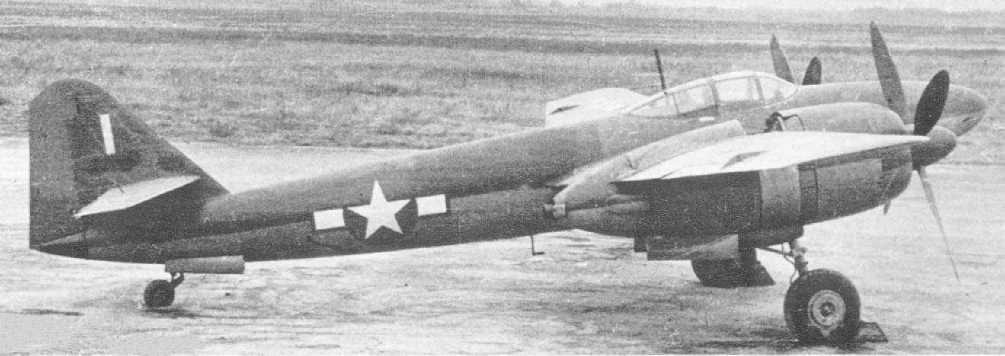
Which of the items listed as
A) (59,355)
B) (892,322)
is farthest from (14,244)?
(892,322)

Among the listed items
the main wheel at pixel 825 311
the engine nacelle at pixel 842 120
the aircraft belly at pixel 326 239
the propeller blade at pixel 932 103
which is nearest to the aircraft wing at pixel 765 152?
the engine nacelle at pixel 842 120

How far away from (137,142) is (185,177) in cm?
52

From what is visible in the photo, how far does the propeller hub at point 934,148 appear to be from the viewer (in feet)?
31.3

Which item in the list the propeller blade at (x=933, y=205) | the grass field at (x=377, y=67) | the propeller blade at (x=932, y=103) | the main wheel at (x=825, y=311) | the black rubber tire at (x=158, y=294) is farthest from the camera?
the grass field at (x=377, y=67)

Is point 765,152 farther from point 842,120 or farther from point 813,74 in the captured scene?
point 813,74

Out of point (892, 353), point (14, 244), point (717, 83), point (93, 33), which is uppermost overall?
point (93, 33)

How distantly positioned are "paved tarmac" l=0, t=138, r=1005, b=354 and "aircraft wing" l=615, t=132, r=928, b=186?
1.43m

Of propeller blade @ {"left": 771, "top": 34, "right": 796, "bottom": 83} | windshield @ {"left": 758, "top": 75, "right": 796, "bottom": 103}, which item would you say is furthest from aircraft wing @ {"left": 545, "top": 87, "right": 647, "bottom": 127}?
windshield @ {"left": 758, "top": 75, "right": 796, "bottom": 103}

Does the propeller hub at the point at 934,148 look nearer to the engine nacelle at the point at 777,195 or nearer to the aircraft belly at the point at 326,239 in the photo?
the engine nacelle at the point at 777,195

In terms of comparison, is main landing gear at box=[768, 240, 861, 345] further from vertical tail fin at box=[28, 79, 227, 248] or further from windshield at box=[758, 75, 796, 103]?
vertical tail fin at box=[28, 79, 227, 248]

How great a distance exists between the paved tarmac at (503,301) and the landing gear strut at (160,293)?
0.14m

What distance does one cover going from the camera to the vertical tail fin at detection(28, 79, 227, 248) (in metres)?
9.53

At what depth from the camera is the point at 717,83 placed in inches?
408

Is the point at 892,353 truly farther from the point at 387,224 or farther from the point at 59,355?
the point at 59,355
